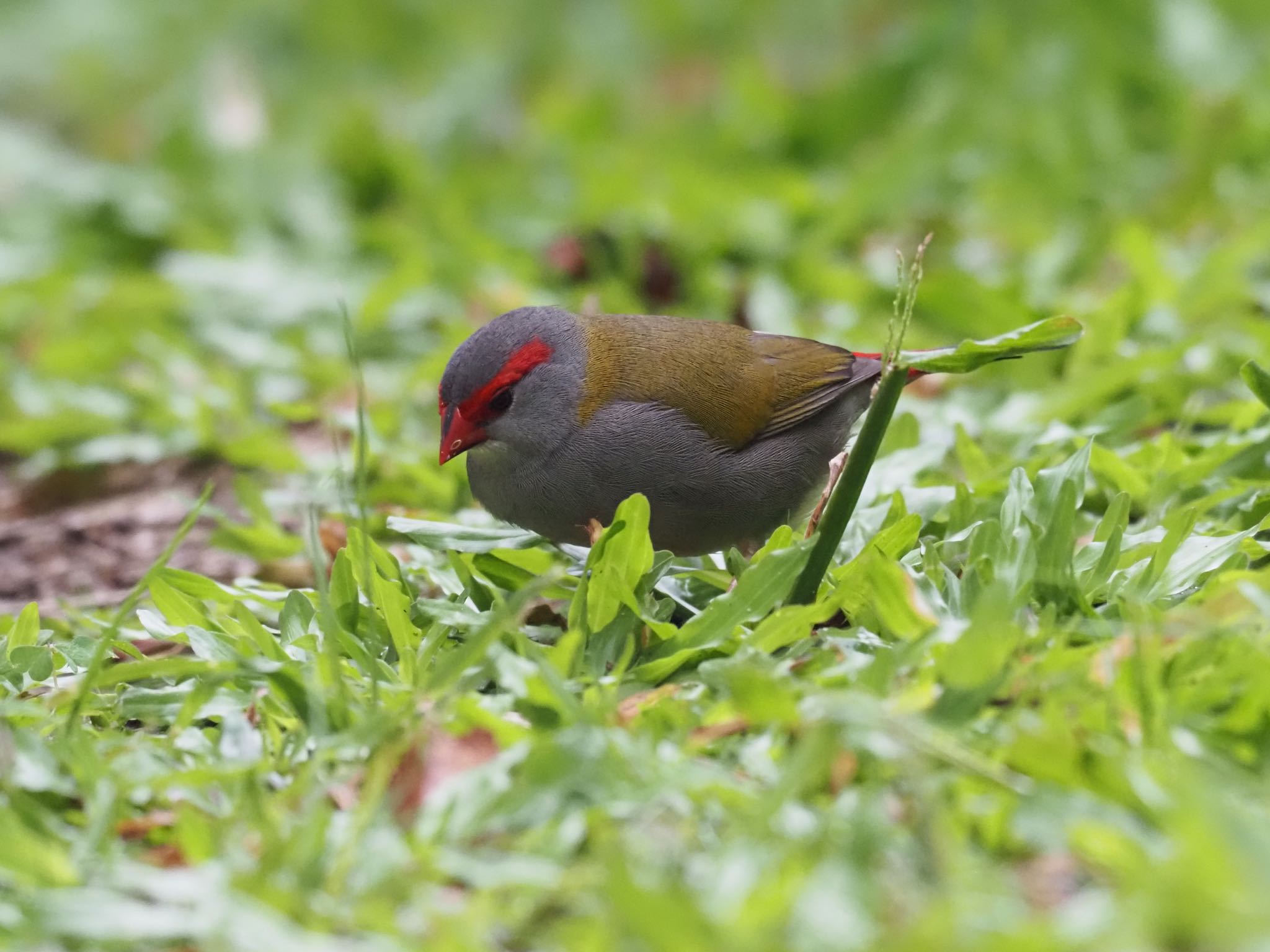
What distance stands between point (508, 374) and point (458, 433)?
18 centimetres

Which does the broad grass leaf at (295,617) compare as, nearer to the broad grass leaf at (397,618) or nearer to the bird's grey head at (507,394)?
the broad grass leaf at (397,618)

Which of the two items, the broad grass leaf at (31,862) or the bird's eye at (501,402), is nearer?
the broad grass leaf at (31,862)

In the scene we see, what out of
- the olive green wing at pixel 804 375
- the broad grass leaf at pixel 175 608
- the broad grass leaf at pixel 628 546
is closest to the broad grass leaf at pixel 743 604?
the broad grass leaf at pixel 628 546

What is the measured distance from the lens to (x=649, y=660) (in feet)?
8.94

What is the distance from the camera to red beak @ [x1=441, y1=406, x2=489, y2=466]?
3189 millimetres

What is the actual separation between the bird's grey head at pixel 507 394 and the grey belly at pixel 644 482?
0.14 feet

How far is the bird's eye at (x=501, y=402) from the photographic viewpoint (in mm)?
3205

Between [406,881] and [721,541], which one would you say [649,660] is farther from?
[406,881]

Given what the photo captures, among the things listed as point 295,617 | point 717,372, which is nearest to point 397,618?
point 295,617

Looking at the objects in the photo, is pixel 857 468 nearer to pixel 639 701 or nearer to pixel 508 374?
pixel 639 701

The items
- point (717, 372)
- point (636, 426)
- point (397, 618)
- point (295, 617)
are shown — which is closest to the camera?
point (397, 618)

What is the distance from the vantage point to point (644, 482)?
10.2ft

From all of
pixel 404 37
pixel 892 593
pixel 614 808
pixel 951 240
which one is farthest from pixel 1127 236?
pixel 404 37

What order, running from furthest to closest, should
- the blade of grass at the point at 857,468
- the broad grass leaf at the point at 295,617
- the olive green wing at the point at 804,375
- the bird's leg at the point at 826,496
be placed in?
the olive green wing at the point at 804,375 < the bird's leg at the point at 826,496 < the broad grass leaf at the point at 295,617 < the blade of grass at the point at 857,468
